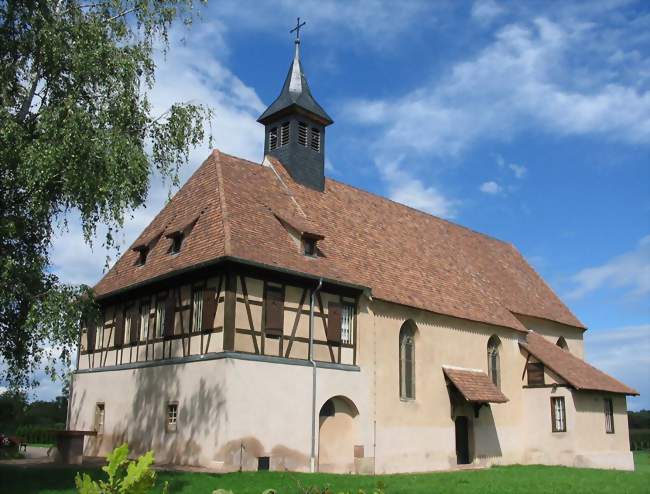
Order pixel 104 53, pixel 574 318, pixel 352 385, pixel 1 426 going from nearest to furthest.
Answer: pixel 104 53 → pixel 352 385 → pixel 1 426 → pixel 574 318

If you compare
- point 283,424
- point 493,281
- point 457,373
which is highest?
point 493,281

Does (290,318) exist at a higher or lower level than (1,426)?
higher

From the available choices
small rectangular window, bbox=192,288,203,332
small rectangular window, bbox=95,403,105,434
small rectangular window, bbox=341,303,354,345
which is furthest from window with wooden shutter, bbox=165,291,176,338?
small rectangular window, bbox=341,303,354,345

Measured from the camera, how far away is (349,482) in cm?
1648

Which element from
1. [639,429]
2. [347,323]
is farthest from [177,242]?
[639,429]

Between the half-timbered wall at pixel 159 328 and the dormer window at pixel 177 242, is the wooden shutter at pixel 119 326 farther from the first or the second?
the dormer window at pixel 177 242

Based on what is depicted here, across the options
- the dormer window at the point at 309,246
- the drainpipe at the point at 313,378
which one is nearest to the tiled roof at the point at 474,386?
the drainpipe at the point at 313,378

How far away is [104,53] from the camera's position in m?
15.4

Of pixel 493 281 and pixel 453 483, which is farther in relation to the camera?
pixel 493 281

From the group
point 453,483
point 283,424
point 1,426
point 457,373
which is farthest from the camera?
point 1,426

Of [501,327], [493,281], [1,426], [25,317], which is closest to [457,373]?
[501,327]

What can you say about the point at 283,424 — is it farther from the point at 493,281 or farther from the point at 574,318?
the point at 574,318

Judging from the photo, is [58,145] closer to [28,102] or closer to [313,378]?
[28,102]

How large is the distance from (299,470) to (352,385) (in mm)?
3246
